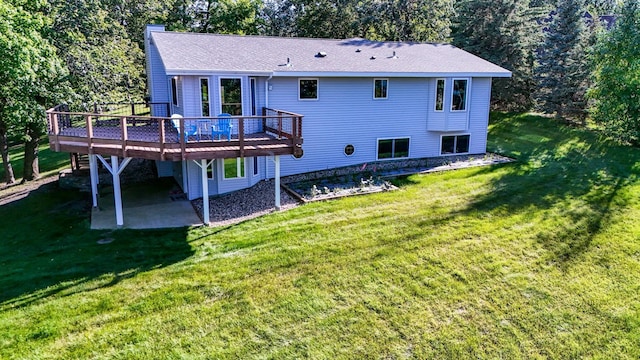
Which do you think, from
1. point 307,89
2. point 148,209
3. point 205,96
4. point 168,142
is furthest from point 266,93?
point 148,209

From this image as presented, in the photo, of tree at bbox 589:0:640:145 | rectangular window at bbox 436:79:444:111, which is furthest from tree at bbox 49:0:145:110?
tree at bbox 589:0:640:145

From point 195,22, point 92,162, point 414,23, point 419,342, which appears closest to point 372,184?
point 419,342

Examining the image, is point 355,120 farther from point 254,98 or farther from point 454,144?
point 454,144

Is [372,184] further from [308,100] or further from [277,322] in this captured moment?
[277,322]

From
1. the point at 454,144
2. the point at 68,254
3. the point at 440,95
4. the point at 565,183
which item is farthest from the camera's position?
the point at 454,144

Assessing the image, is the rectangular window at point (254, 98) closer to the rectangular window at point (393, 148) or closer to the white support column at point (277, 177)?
the white support column at point (277, 177)

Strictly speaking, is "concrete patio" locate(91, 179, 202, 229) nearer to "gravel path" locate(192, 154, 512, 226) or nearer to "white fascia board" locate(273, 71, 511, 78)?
"gravel path" locate(192, 154, 512, 226)

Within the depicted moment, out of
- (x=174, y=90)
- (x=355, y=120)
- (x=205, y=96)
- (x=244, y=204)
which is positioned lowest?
(x=244, y=204)
